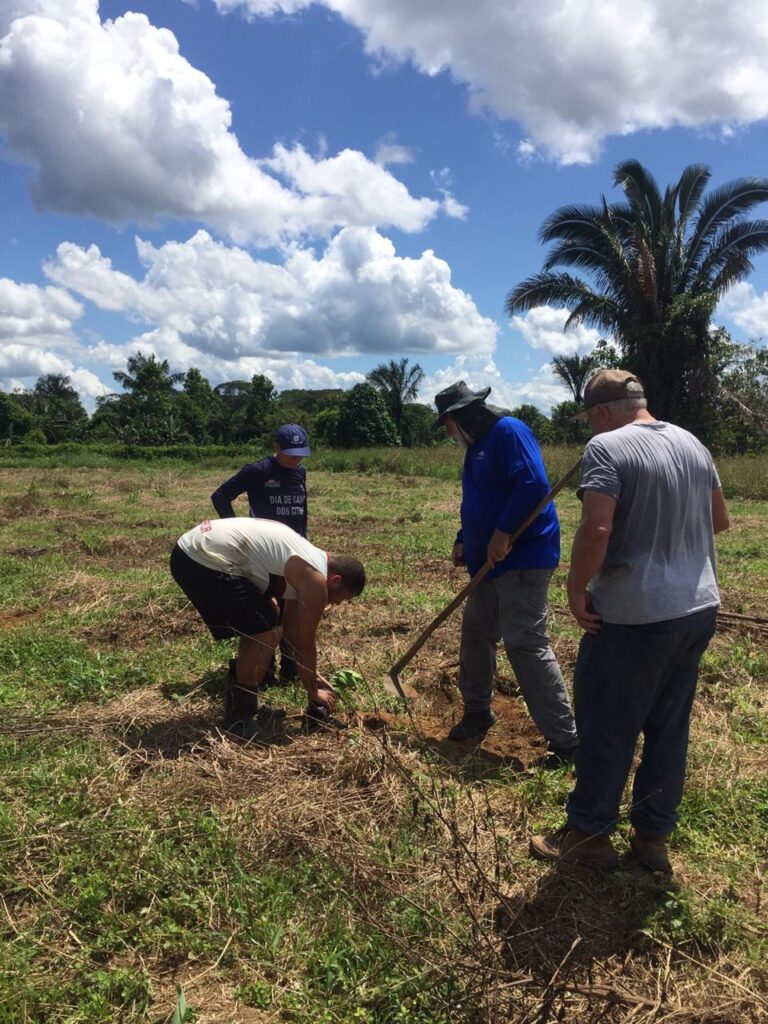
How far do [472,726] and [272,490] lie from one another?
2.05 m

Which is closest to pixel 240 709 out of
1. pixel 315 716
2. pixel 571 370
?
pixel 315 716

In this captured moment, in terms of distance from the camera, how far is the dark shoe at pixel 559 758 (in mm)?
3273

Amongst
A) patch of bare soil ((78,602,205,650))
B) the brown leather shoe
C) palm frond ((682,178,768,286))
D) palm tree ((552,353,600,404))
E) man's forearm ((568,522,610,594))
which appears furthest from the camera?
palm tree ((552,353,600,404))

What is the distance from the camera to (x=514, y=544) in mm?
3312

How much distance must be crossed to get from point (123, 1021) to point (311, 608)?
5.87 feet

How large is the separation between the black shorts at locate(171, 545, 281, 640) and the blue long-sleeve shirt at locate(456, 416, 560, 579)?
111cm

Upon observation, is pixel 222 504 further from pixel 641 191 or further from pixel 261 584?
pixel 641 191

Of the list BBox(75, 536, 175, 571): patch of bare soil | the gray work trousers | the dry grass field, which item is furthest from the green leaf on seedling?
BBox(75, 536, 175, 571): patch of bare soil

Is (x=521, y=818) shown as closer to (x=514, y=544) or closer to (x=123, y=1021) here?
(x=514, y=544)

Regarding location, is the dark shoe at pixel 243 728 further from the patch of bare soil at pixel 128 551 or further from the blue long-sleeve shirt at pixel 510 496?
the patch of bare soil at pixel 128 551

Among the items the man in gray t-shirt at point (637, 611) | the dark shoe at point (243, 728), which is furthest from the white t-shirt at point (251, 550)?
the man in gray t-shirt at point (637, 611)

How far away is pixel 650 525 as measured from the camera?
7.73ft

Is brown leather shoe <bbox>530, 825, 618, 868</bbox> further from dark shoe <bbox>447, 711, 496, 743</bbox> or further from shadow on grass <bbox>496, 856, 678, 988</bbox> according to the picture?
dark shoe <bbox>447, 711, 496, 743</bbox>

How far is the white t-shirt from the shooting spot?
3467mm
